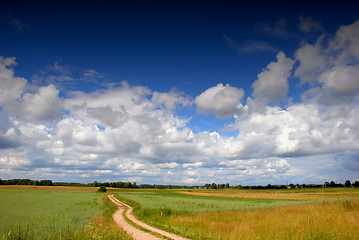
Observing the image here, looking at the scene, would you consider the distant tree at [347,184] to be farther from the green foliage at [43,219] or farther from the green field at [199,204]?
the green foliage at [43,219]

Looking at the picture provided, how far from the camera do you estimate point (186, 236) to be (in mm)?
14398

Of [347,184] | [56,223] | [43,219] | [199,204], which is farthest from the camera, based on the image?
[347,184]

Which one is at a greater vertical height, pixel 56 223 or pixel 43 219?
pixel 56 223

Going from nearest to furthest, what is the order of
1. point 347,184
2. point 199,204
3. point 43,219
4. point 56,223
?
point 56,223 → point 43,219 → point 199,204 → point 347,184

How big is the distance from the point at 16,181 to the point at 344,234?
23148 centimetres

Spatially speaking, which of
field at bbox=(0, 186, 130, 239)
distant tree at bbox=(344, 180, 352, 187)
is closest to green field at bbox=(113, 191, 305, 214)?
field at bbox=(0, 186, 130, 239)

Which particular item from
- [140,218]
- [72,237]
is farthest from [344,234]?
[140,218]

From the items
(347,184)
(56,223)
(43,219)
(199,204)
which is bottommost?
(347,184)

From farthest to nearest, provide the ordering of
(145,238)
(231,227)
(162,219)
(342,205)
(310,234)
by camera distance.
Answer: (342,205) < (162,219) < (231,227) < (145,238) < (310,234)

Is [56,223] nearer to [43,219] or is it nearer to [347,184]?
[43,219]

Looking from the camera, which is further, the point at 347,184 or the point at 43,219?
the point at 347,184

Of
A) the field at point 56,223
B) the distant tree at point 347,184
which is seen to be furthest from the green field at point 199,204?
the distant tree at point 347,184

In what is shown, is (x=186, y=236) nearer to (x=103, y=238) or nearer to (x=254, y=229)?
(x=254, y=229)

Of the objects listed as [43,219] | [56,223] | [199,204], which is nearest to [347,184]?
[199,204]
